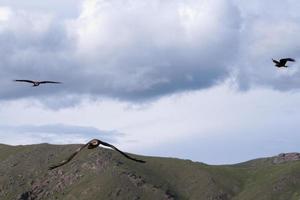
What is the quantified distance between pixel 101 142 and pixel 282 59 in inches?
1425

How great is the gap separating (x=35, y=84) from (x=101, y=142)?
32.9 m

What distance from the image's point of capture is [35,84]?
177 ft

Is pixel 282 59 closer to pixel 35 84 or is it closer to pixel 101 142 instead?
pixel 35 84

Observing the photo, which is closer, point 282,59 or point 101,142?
point 101,142

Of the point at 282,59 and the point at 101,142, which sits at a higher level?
the point at 282,59

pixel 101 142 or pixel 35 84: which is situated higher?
pixel 35 84

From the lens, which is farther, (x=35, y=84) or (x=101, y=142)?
(x=35, y=84)

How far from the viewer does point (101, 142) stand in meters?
22.1

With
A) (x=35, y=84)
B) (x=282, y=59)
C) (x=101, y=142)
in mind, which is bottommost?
(x=101, y=142)

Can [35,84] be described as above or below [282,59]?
below

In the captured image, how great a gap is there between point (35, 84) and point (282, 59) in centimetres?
2011

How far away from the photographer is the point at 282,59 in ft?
183

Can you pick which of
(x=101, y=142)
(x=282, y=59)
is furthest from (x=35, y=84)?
(x=101, y=142)
